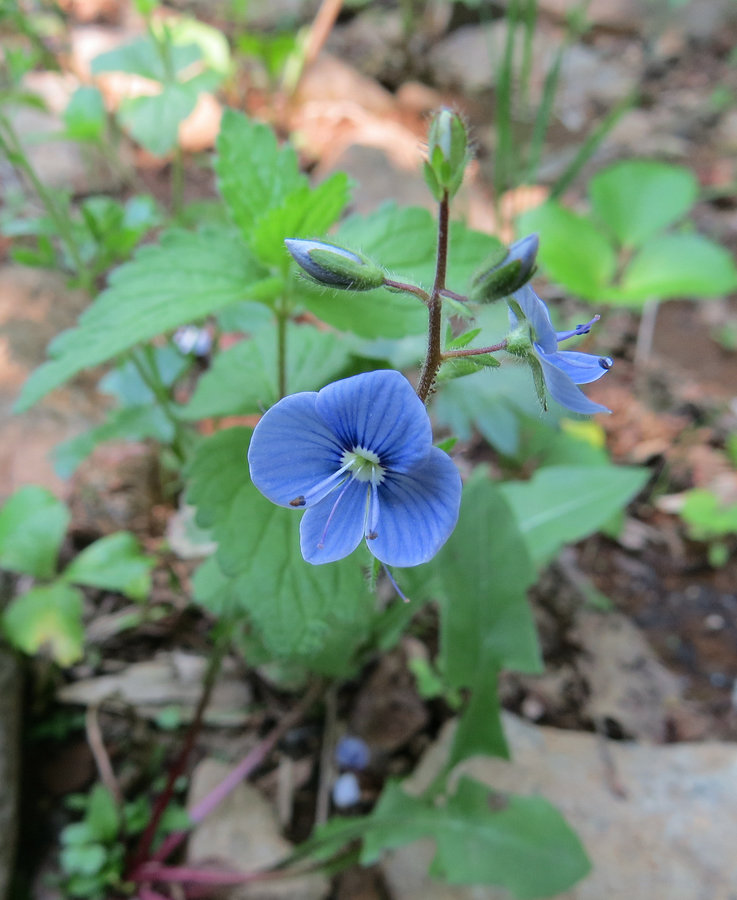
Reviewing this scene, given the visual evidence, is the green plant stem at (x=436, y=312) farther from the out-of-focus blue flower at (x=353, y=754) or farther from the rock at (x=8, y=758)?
the rock at (x=8, y=758)

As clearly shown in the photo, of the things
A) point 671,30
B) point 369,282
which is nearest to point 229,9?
point 671,30

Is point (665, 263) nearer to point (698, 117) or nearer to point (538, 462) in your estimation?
point (538, 462)

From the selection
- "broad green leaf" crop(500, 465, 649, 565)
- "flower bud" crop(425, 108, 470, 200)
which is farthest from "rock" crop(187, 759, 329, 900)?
"flower bud" crop(425, 108, 470, 200)

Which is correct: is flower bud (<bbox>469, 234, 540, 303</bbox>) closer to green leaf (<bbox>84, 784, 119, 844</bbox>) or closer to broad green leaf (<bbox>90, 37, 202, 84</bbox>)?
green leaf (<bbox>84, 784, 119, 844</bbox>)

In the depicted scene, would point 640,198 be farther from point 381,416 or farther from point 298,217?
point 381,416

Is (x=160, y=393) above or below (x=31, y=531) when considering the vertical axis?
above

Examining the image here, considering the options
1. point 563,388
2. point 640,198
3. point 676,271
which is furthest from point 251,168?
point 640,198
